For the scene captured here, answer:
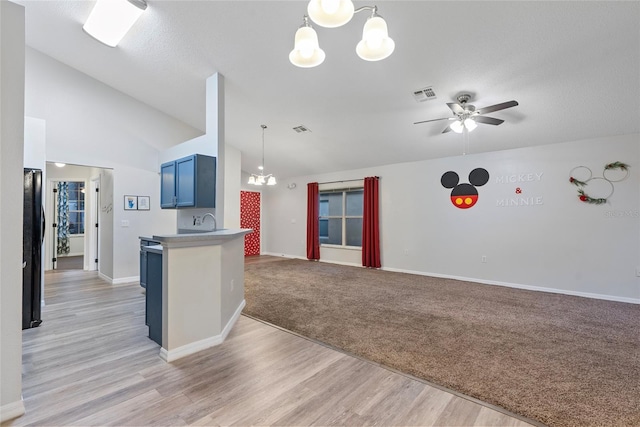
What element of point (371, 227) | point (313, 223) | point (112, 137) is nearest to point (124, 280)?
point (112, 137)

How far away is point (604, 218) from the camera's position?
446 cm

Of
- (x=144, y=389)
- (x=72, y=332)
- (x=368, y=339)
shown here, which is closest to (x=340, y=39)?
(x=368, y=339)

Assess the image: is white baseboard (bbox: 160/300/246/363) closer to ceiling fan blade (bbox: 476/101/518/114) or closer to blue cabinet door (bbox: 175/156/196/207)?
blue cabinet door (bbox: 175/156/196/207)

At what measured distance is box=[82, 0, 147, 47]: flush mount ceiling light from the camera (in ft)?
10.2

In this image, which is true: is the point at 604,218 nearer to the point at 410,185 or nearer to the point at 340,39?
the point at 410,185

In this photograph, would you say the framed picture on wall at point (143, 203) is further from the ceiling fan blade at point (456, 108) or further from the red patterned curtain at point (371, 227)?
the ceiling fan blade at point (456, 108)

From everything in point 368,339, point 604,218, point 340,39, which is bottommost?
point 368,339

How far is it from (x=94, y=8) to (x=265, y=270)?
203 inches

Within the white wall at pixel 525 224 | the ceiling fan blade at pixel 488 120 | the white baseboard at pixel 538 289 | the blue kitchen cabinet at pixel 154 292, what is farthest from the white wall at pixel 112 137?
the white baseboard at pixel 538 289

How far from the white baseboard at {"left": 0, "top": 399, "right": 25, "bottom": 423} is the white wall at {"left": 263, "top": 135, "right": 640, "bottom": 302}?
606cm

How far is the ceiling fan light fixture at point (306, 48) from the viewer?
1938 mm

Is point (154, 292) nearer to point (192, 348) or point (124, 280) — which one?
point (192, 348)

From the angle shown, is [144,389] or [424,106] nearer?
[144,389]

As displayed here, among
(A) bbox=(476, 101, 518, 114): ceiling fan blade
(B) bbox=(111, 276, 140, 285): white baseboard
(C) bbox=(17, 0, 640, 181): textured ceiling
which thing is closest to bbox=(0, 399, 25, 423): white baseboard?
(C) bbox=(17, 0, 640, 181): textured ceiling
